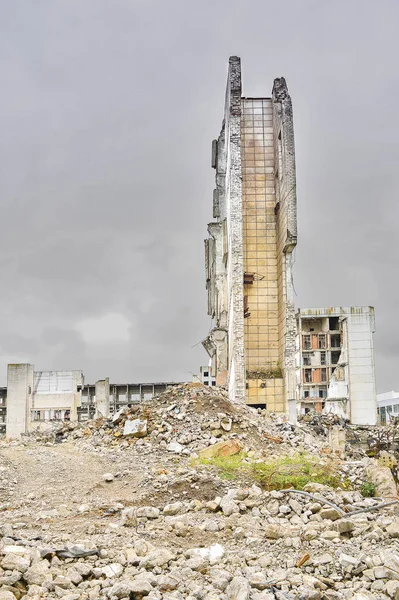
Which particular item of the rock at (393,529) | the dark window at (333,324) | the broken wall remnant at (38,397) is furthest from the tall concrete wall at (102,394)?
the rock at (393,529)

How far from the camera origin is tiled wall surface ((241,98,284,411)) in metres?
20.8

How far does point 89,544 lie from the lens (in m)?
5.96

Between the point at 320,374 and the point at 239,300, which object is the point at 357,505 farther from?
the point at 320,374

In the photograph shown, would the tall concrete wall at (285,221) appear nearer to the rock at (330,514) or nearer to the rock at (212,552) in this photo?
the rock at (330,514)

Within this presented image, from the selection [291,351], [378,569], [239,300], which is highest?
[239,300]

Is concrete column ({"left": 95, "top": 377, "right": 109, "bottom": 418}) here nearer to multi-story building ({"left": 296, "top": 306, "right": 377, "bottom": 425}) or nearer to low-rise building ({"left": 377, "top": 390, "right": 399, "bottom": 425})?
multi-story building ({"left": 296, "top": 306, "right": 377, "bottom": 425})

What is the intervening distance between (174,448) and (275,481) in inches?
154

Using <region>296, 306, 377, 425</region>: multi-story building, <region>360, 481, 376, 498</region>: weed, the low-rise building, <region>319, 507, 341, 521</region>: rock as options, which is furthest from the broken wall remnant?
<region>319, 507, 341, 521</region>: rock

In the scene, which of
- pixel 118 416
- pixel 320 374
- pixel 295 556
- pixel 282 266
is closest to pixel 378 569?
pixel 295 556

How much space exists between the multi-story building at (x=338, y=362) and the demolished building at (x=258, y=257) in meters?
22.9

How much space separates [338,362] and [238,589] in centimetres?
4194

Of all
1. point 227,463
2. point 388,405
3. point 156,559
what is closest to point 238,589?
point 156,559

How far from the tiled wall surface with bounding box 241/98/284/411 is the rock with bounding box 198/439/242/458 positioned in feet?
25.0

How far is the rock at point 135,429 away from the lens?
14.1 metres
